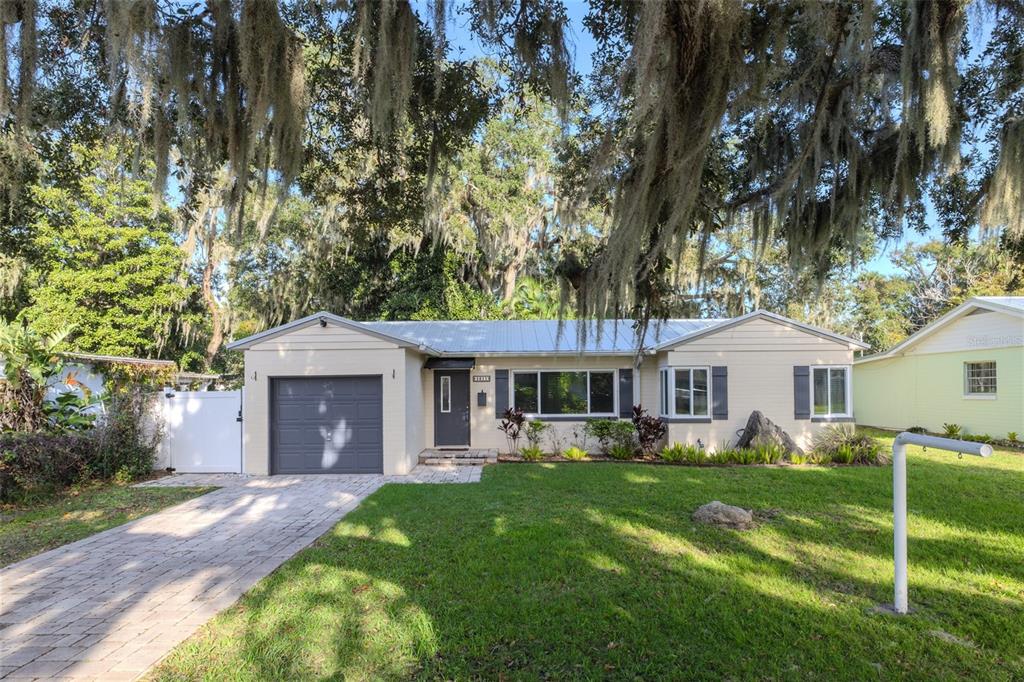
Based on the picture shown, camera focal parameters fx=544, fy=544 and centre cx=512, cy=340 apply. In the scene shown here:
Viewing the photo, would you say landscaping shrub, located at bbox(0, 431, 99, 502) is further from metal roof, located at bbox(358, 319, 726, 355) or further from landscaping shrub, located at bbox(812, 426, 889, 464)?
landscaping shrub, located at bbox(812, 426, 889, 464)

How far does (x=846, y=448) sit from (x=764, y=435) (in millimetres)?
1470

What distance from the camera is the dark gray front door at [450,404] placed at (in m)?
12.4

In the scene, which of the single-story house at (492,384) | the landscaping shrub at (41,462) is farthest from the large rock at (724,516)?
the landscaping shrub at (41,462)

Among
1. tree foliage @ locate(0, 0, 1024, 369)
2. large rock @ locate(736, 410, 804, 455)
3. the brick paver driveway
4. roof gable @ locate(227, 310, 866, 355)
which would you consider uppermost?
tree foliage @ locate(0, 0, 1024, 369)

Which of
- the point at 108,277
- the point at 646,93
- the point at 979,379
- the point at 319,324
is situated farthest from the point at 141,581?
the point at 979,379

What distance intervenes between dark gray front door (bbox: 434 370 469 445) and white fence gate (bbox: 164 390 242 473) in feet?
13.4

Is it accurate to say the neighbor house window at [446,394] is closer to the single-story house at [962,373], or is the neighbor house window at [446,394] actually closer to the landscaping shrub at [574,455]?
the landscaping shrub at [574,455]

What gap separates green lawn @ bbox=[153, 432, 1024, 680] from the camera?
3.06m

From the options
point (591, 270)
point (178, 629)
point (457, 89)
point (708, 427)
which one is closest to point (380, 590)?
point (178, 629)

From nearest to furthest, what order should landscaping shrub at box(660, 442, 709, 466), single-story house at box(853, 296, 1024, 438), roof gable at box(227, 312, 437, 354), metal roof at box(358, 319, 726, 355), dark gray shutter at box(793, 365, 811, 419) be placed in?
1. roof gable at box(227, 312, 437, 354)
2. landscaping shrub at box(660, 442, 709, 466)
3. dark gray shutter at box(793, 365, 811, 419)
4. metal roof at box(358, 319, 726, 355)
5. single-story house at box(853, 296, 1024, 438)

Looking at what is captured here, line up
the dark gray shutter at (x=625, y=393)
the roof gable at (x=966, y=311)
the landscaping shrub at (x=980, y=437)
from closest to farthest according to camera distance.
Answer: the dark gray shutter at (x=625, y=393)
the roof gable at (x=966, y=311)
the landscaping shrub at (x=980, y=437)

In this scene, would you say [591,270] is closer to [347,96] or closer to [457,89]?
[457,89]

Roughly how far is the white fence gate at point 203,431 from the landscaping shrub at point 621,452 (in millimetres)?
7323

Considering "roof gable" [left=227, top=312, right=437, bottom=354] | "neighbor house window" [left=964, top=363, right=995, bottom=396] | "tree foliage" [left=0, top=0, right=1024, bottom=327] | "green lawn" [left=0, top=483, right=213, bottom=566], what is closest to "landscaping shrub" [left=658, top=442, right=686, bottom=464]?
"roof gable" [left=227, top=312, right=437, bottom=354]
